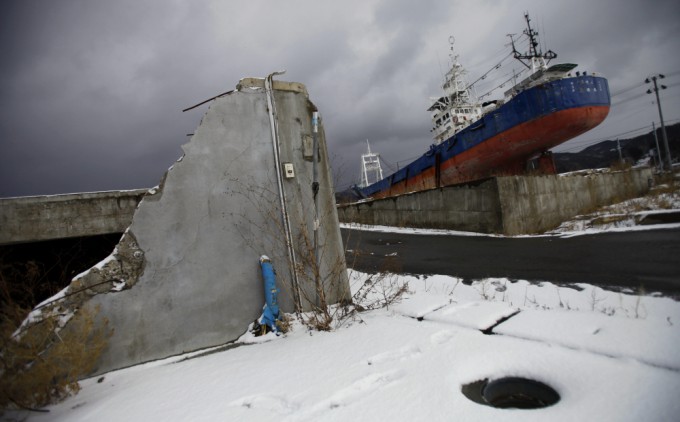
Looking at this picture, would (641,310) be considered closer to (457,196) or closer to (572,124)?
(457,196)

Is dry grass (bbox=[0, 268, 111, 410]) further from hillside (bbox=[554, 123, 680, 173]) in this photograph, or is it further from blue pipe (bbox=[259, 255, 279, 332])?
hillside (bbox=[554, 123, 680, 173])

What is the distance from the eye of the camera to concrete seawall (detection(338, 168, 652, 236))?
9.85 meters

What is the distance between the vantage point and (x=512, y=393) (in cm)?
203

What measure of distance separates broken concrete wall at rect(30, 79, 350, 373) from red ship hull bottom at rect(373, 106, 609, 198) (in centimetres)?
951

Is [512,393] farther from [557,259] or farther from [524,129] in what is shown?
[524,129]

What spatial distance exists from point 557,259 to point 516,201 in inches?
179

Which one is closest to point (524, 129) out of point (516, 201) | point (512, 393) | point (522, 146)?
point (522, 146)

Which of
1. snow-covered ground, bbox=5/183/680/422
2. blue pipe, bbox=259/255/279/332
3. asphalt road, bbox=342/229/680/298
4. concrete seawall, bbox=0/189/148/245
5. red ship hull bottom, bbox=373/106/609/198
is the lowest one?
asphalt road, bbox=342/229/680/298

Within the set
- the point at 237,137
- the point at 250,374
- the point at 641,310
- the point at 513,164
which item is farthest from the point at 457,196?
the point at 250,374

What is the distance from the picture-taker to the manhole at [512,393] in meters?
1.91

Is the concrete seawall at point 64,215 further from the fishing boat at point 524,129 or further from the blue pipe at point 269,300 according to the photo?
the fishing boat at point 524,129

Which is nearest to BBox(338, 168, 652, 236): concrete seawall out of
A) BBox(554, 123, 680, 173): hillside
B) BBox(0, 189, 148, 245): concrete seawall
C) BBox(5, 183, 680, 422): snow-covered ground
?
BBox(5, 183, 680, 422): snow-covered ground

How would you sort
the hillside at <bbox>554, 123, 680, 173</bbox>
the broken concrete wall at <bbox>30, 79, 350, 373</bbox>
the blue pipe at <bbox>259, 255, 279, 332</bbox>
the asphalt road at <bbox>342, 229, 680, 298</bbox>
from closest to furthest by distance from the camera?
the broken concrete wall at <bbox>30, 79, 350, 373</bbox>
the blue pipe at <bbox>259, 255, 279, 332</bbox>
the asphalt road at <bbox>342, 229, 680, 298</bbox>
the hillside at <bbox>554, 123, 680, 173</bbox>

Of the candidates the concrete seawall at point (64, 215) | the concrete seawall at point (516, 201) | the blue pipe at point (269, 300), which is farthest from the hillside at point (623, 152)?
the concrete seawall at point (64, 215)
